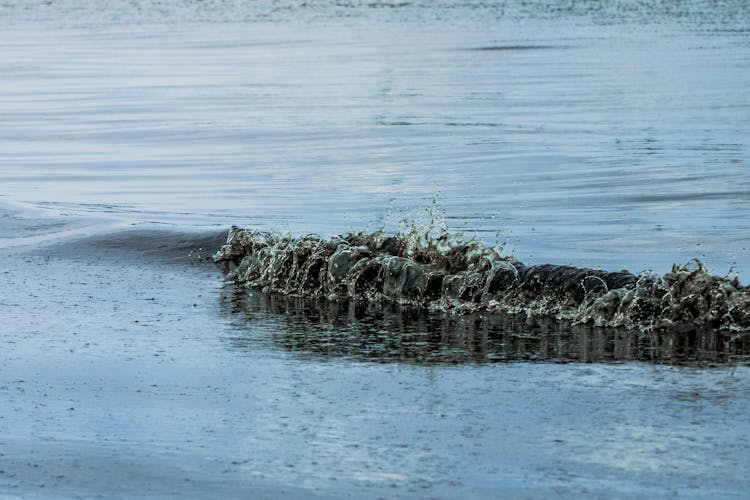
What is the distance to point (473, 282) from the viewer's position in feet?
31.0

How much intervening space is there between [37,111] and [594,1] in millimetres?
39968

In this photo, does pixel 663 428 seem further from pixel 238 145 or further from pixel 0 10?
pixel 0 10

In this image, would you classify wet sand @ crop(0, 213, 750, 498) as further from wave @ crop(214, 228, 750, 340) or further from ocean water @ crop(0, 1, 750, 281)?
ocean water @ crop(0, 1, 750, 281)

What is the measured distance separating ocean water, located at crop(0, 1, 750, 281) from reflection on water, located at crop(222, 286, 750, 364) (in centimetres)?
139

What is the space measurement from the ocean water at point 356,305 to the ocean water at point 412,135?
0.08 m

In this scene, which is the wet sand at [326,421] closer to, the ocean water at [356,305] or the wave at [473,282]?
the ocean water at [356,305]

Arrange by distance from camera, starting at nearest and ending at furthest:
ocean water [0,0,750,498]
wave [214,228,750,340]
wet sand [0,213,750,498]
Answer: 1. wet sand [0,213,750,498]
2. ocean water [0,0,750,498]
3. wave [214,228,750,340]

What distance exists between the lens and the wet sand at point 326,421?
5.69 metres

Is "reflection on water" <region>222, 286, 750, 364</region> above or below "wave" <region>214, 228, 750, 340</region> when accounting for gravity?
below

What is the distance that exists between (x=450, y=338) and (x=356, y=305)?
1.29 metres

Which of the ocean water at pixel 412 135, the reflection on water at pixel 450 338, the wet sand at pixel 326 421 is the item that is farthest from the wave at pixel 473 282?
the wet sand at pixel 326 421

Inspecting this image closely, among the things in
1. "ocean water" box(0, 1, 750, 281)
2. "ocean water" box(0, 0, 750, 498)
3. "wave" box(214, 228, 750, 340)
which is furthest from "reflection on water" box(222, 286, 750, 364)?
"ocean water" box(0, 1, 750, 281)

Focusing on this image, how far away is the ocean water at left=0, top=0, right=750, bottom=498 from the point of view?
595 centimetres

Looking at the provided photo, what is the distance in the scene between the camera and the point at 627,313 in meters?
8.59
